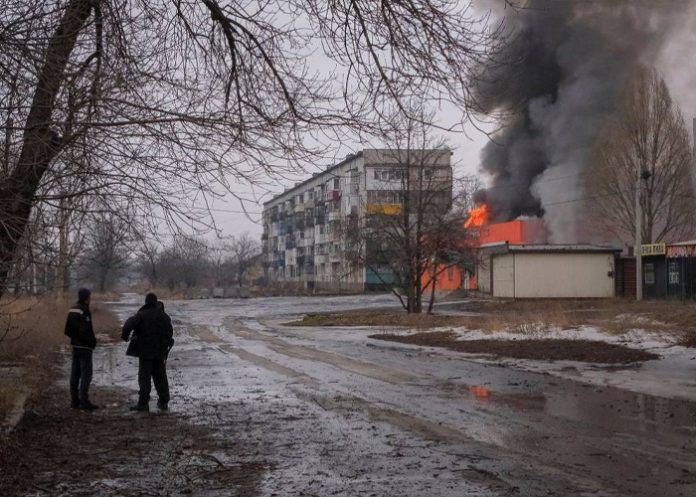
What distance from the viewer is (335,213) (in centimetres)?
5597

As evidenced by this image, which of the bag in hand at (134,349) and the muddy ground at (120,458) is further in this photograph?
the bag in hand at (134,349)

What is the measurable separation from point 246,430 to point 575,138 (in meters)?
49.4

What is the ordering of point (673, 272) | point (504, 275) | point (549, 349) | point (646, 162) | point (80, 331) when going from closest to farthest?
point (80, 331)
point (549, 349)
point (673, 272)
point (504, 275)
point (646, 162)

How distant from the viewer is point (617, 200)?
49.1m

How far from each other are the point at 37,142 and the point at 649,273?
38.7 metres

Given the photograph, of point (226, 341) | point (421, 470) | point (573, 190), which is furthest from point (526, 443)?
point (573, 190)

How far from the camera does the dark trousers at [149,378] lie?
34.1 ft

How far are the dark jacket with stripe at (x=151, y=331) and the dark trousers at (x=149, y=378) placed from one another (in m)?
0.10

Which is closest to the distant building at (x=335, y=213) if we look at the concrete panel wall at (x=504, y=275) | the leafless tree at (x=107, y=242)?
the leafless tree at (x=107, y=242)

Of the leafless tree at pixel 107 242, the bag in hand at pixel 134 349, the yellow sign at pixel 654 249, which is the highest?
the yellow sign at pixel 654 249

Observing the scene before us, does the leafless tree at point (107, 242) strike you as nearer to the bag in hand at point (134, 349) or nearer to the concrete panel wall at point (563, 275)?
the bag in hand at point (134, 349)

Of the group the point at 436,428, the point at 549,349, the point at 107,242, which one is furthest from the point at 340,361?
the point at 107,242

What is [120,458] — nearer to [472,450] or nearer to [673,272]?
[472,450]

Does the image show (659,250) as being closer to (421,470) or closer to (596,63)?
(596,63)
